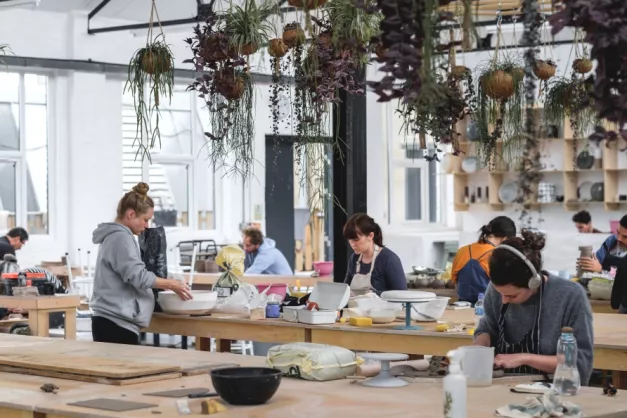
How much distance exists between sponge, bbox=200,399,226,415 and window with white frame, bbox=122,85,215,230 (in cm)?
1157

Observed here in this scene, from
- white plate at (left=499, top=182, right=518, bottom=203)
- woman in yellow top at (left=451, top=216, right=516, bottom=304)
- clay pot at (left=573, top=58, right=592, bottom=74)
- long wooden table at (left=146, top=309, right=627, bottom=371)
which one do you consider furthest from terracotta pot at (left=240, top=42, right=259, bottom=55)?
white plate at (left=499, top=182, right=518, bottom=203)

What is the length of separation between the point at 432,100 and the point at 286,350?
195cm

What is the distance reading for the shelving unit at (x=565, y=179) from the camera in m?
13.3

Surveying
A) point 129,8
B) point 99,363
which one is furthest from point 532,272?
point 129,8

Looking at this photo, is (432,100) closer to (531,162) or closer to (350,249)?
(531,162)

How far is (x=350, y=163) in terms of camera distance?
24.0ft

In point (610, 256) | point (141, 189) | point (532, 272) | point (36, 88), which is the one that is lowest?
point (610, 256)

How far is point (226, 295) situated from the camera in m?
7.13

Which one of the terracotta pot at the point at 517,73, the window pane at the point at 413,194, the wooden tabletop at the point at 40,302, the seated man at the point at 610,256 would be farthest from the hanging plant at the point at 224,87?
the window pane at the point at 413,194

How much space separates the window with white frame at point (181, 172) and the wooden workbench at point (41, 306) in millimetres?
6632

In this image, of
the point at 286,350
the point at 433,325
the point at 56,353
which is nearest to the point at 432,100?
the point at 286,350

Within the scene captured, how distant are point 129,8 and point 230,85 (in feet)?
31.1

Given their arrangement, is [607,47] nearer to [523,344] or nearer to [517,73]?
[523,344]

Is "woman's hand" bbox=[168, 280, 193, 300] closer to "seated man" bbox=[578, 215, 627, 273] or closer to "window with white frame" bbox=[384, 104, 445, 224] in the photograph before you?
"seated man" bbox=[578, 215, 627, 273]
